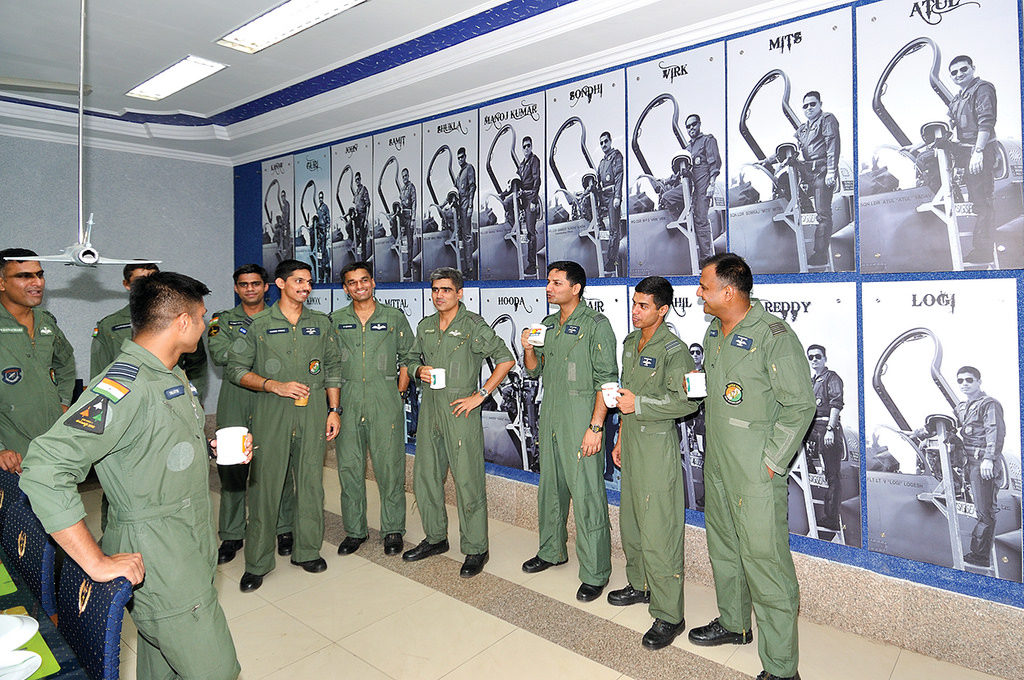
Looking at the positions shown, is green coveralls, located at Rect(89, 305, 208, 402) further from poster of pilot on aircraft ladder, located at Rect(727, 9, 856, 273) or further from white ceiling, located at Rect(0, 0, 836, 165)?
poster of pilot on aircraft ladder, located at Rect(727, 9, 856, 273)

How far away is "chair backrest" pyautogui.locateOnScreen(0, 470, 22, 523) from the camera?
1963mm

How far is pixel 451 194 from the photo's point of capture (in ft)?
15.1

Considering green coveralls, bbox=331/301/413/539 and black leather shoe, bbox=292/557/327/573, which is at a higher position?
green coveralls, bbox=331/301/413/539

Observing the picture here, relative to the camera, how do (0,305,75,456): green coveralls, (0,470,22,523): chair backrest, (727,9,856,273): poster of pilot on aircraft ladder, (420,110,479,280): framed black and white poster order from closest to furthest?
(0,470,22,523): chair backrest
(727,9,856,273): poster of pilot on aircraft ladder
(0,305,75,456): green coveralls
(420,110,479,280): framed black and white poster

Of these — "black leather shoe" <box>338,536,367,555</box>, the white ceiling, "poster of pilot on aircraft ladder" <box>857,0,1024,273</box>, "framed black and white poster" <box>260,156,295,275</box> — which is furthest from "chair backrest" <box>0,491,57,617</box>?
"framed black and white poster" <box>260,156,295,275</box>

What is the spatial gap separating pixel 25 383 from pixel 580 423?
3146 mm

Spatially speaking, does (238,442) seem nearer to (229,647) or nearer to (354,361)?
(229,647)

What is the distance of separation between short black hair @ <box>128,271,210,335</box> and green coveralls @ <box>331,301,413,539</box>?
1881 millimetres

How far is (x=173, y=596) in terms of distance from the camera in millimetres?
1680

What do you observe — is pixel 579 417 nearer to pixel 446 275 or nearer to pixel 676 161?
pixel 446 275

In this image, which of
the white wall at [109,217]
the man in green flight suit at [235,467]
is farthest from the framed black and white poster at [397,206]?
the white wall at [109,217]

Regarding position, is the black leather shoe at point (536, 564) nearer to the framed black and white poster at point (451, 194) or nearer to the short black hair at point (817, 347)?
the short black hair at point (817, 347)

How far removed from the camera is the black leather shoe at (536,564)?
3.46m

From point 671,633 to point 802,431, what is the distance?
1130 mm
